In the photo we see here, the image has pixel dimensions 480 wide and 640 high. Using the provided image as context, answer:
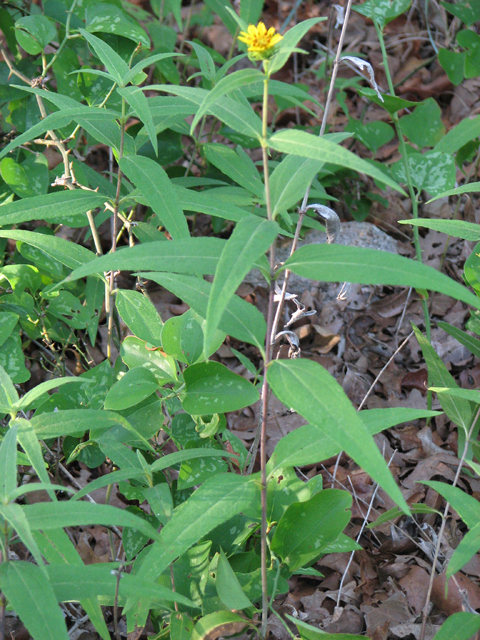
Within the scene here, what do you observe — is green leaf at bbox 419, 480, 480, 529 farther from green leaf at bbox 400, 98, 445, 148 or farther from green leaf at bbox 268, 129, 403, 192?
green leaf at bbox 400, 98, 445, 148

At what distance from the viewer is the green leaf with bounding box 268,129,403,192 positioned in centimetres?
85

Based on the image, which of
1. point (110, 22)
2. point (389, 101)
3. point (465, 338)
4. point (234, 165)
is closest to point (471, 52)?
point (389, 101)

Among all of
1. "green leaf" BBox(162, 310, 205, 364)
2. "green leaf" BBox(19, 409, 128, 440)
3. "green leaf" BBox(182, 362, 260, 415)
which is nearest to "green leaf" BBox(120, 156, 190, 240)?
"green leaf" BBox(162, 310, 205, 364)

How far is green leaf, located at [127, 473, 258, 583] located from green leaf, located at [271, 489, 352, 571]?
254 mm

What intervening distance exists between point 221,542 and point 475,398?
735mm

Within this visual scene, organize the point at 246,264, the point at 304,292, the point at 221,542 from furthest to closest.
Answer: the point at 304,292, the point at 221,542, the point at 246,264

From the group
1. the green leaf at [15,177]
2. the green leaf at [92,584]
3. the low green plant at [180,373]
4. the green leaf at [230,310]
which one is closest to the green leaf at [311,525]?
the low green plant at [180,373]

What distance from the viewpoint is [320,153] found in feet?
2.95

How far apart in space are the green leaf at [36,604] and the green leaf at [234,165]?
4.35 ft

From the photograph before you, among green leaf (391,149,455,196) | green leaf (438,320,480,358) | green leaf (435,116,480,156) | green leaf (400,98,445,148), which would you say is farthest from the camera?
green leaf (400,98,445,148)

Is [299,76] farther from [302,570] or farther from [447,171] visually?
[302,570]

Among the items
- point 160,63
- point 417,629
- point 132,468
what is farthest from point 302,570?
point 160,63

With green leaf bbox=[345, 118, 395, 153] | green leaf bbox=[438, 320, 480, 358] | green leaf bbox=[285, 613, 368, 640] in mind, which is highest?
green leaf bbox=[345, 118, 395, 153]

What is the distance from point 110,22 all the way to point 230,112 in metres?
1.22
